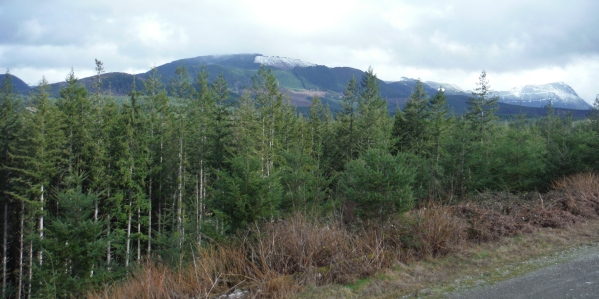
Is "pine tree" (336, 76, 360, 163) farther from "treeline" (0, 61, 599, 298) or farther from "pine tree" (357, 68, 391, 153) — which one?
"pine tree" (357, 68, 391, 153)

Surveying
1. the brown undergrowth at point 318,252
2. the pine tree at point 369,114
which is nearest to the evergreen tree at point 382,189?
the brown undergrowth at point 318,252

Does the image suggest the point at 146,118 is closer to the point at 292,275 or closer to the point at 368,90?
the point at 368,90

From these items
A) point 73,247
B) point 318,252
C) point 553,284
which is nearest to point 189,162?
point 73,247

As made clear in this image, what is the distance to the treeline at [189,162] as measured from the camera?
14453 millimetres

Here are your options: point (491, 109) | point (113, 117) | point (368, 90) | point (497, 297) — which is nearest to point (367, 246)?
point (497, 297)

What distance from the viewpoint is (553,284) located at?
194 inches

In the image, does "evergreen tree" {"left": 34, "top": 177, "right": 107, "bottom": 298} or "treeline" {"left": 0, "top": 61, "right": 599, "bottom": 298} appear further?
"evergreen tree" {"left": 34, "top": 177, "right": 107, "bottom": 298}

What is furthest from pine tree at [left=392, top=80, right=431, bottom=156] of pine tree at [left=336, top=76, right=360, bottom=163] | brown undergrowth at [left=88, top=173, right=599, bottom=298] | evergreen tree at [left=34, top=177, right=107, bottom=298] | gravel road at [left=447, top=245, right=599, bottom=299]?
gravel road at [left=447, top=245, right=599, bottom=299]

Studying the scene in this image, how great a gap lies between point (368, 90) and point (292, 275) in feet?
95.2

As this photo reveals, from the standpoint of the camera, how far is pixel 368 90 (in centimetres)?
3294

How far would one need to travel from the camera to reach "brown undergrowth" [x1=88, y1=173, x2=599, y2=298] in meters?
5.19

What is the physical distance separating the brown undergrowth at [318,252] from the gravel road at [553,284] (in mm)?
1275

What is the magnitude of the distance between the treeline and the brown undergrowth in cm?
251

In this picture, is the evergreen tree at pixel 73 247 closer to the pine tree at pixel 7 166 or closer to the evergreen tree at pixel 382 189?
the pine tree at pixel 7 166
